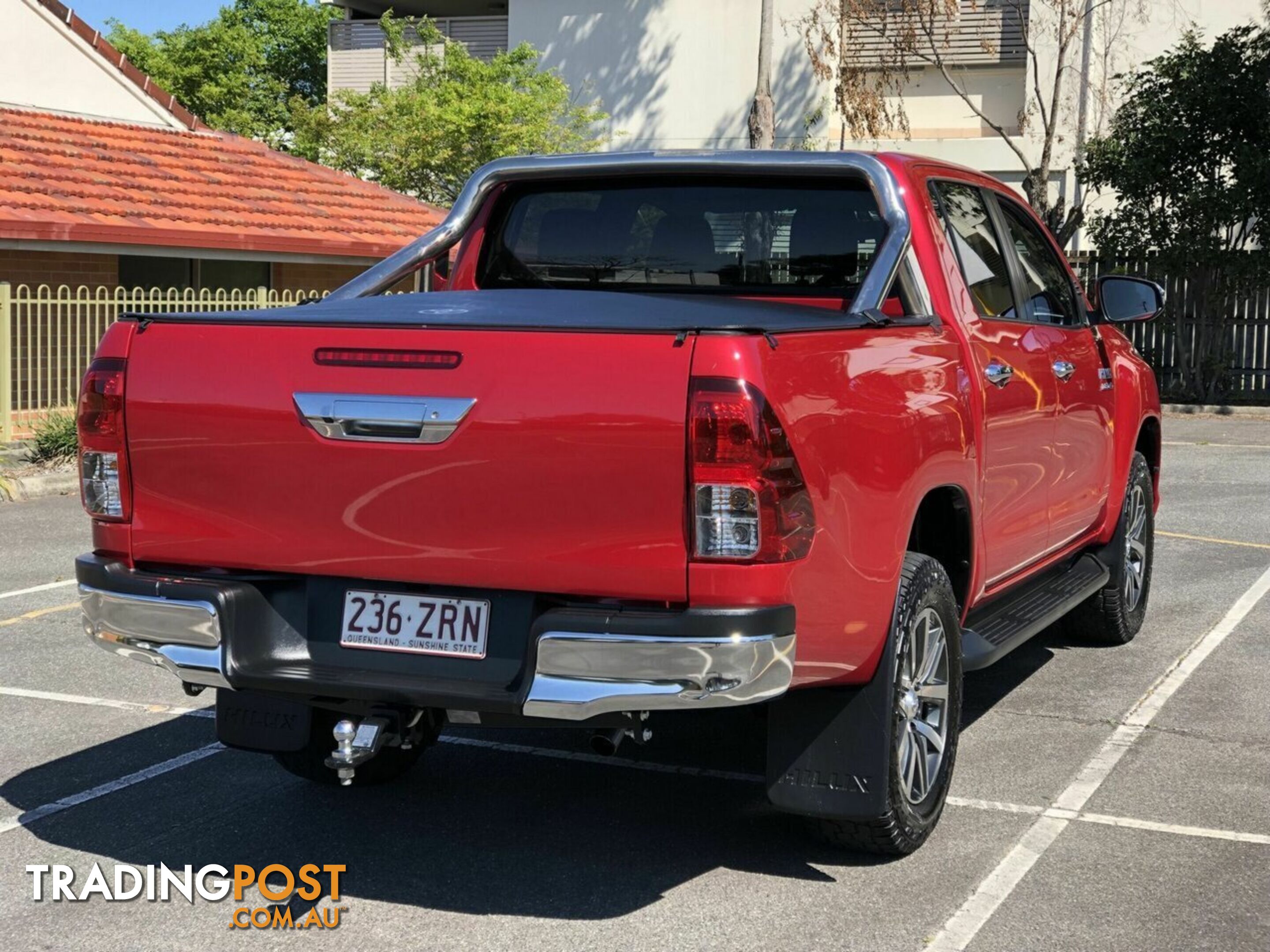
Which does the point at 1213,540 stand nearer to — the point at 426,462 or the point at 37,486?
the point at 426,462

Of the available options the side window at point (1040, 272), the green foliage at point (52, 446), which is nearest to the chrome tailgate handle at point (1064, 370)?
the side window at point (1040, 272)

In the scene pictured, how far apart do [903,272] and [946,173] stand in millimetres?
800

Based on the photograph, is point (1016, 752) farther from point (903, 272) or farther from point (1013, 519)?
point (903, 272)

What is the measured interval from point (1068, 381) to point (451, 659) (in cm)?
316

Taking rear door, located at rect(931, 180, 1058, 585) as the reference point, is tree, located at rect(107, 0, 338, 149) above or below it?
above

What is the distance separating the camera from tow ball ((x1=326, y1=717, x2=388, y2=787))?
14.0ft

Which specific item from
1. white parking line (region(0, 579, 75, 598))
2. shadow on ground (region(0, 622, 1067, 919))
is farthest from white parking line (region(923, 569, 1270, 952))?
white parking line (region(0, 579, 75, 598))

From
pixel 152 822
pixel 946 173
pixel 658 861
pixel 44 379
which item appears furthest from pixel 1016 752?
pixel 44 379

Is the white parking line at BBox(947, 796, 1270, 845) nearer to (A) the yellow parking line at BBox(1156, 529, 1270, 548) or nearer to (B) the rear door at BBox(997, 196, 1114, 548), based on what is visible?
(B) the rear door at BBox(997, 196, 1114, 548)

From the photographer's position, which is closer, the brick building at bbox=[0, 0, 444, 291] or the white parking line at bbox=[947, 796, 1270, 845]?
the white parking line at bbox=[947, 796, 1270, 845]

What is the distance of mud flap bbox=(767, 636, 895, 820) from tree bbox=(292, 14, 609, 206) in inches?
1042

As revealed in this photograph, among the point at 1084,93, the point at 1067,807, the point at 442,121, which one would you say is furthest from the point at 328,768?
the point at 1084,93

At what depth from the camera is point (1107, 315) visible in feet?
23.7

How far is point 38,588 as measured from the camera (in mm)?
9406
